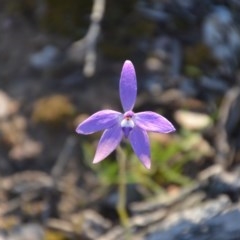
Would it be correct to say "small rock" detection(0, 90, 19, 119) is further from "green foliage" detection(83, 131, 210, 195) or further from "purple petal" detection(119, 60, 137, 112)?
"purple petal" detection(119, 60, 137, 112)

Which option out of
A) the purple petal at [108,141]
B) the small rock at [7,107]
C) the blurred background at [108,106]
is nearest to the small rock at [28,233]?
the blurred background at [108,106]

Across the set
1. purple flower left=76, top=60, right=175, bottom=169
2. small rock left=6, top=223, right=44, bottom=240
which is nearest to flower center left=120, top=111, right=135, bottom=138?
purple flower left=76, top=60, right=175, bottom=169

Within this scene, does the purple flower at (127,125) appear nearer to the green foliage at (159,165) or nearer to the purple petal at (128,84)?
the purple petal at (128,84)

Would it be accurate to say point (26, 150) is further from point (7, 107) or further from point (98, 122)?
point (98, 122)

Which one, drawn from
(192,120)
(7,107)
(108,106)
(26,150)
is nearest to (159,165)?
(192,120)

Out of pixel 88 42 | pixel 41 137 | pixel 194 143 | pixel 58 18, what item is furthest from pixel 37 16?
pixel 194 143

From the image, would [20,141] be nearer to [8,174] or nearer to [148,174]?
[8,174]
